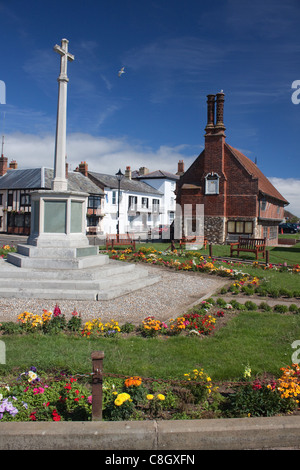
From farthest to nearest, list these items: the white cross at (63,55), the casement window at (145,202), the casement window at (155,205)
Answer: the casement window at (155,205) → the casement window at (145,202) → the white cross at (63,55)

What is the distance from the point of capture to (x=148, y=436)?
3.80 m

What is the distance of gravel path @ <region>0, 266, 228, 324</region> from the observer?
857 cm

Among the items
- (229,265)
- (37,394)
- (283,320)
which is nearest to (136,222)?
(229,265)

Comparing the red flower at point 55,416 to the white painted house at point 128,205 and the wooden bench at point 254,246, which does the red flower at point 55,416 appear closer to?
the wooden bench at point 254,246

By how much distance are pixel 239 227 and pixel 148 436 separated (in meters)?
29.6

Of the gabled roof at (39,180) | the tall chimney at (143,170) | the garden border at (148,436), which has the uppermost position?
the tall chimney at (143,170)

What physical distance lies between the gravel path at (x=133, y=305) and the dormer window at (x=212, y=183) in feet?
70.9

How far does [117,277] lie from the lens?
37.2 ft

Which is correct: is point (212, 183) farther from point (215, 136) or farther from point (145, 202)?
point (145, 202)

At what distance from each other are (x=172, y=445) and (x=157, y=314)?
16.8 ft

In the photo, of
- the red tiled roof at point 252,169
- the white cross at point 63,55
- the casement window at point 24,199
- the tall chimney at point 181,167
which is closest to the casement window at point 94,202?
the casement window at point 24,199

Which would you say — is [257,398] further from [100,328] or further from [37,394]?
[100,328]

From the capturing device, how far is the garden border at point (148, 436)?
376 centimetres
